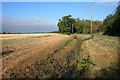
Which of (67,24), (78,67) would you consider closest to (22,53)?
(78,67)

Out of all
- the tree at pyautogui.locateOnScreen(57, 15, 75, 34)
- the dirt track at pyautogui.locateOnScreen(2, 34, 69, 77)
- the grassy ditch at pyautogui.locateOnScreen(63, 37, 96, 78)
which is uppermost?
the tree at pyautogui.locateOnScreen(57, 15, 75, 34)

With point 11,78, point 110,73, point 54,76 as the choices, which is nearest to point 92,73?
point 110,73

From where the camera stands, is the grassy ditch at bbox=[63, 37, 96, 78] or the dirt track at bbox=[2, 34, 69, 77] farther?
the dirt track at bbox=[2, 34, 69, 77]

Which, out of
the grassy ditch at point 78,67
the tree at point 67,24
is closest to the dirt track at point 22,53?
the grassy ditch at point 78,67

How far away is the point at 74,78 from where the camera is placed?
583 cm

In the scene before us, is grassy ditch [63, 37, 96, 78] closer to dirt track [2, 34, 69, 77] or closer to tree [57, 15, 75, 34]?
dirt track [2, 34, 69, 77]

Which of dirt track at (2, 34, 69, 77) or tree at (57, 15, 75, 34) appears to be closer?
dirt track at (2, 34, 69, 77)

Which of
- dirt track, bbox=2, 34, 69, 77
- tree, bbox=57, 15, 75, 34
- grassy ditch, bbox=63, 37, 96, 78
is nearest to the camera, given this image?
grassy ditch, bbox=63, 37, 96, 78

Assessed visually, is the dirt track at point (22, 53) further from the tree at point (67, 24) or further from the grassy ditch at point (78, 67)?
the tree at point (67, 24)

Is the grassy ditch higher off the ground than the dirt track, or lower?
lower

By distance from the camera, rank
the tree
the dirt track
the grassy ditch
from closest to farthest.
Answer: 1. the grassy ditch
2. the dirt track
3. the tree

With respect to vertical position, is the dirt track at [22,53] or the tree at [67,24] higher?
the tree at [67,24]

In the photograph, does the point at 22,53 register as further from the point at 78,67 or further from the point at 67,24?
the point at 67,24

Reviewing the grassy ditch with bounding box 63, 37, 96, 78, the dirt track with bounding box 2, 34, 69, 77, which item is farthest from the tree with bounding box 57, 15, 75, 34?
the grassy ditch with bounding box 63, 37, 96, 78
